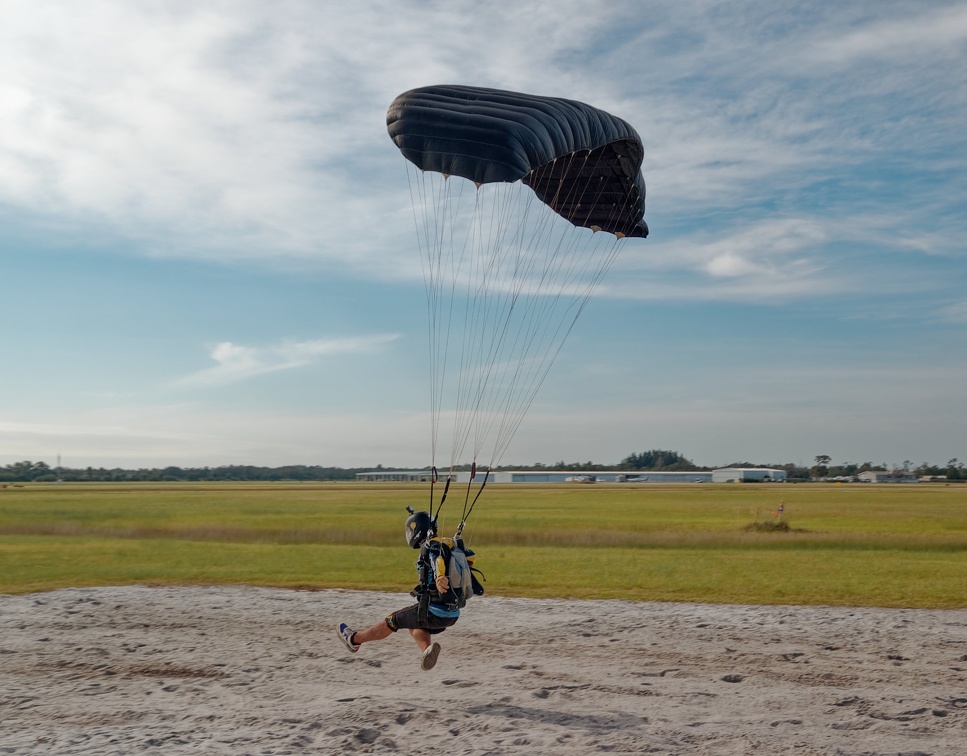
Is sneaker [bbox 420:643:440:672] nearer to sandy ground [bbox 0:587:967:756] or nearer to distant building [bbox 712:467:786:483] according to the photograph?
sandy ground [bbox 0:587:967:756]

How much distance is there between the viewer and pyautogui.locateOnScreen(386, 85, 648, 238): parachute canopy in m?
10.2

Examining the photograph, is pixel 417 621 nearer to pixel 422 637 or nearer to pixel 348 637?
pixel 422 637

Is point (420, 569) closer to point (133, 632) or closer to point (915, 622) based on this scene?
point (133, 632)

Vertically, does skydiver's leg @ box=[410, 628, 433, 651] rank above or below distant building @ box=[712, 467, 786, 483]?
above

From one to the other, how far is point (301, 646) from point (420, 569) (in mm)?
3819

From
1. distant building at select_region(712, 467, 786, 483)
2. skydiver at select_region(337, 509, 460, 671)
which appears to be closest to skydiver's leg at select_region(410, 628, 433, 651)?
skydiver at select_region(337, 509, 460, 671)

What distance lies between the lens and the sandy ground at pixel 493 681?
26.5 ft

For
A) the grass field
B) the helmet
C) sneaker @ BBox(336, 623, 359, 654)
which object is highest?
the helmet

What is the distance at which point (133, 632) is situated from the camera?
13.0 m

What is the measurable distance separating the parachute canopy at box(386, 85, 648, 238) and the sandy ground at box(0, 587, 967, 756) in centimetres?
617

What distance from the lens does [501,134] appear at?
10250 millimetres

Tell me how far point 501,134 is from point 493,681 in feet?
21.9

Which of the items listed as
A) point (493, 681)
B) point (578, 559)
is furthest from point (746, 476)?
point (493, 681)

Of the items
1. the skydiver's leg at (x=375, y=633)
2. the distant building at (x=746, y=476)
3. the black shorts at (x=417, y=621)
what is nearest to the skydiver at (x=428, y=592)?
the black shorts at (x=417, y=621)
